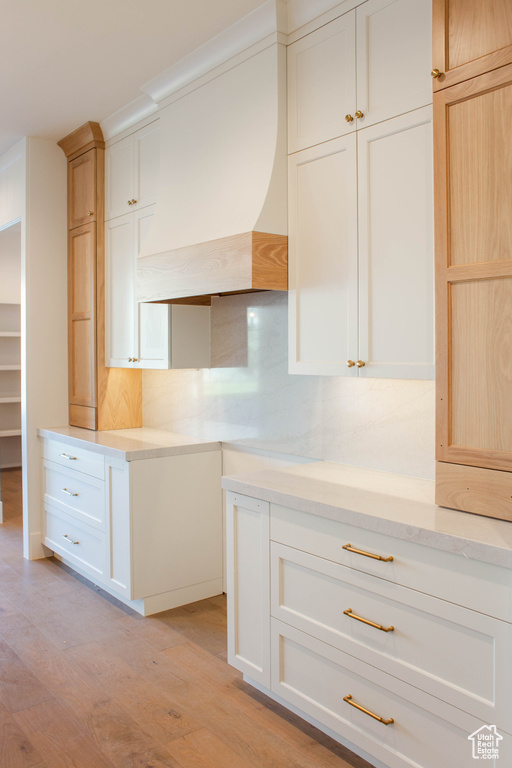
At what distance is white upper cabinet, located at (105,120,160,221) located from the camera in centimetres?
341

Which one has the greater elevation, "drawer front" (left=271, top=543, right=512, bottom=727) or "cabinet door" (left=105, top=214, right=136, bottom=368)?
"cabinet door" (left=105, top=214, right=136, bottom=368)

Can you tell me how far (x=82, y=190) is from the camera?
3.96 m

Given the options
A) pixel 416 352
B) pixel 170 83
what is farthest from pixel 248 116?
pixel 416 352

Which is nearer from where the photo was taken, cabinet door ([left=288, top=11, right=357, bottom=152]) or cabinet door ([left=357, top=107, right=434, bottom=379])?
cabinet door ([left=357, top=107, right=434, bottom=379])

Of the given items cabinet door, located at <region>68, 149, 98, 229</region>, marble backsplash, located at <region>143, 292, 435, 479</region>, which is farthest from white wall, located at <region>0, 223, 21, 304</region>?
marble backsplash, located at <region>143, 292, 435, 479</region>

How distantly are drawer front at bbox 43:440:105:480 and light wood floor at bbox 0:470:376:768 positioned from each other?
0.69m

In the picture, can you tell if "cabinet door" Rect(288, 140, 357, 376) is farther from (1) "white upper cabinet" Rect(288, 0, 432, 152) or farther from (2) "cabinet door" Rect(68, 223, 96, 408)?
(2) "cabinet door" Rect(68, 223, 96, 408)

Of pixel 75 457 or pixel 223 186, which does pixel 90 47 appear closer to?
pixel 223 186

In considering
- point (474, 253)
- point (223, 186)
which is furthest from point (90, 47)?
point (474, 253)

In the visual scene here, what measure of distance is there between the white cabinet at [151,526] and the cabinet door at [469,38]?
217 centimetres

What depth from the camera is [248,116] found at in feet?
8.50

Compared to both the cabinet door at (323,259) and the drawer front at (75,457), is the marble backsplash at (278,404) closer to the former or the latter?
the cabinet door at (323,259)

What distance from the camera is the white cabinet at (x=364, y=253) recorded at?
6.59 feet

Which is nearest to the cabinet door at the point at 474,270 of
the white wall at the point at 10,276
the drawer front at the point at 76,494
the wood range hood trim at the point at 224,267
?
the wood range hood trim at the point at 224,267
